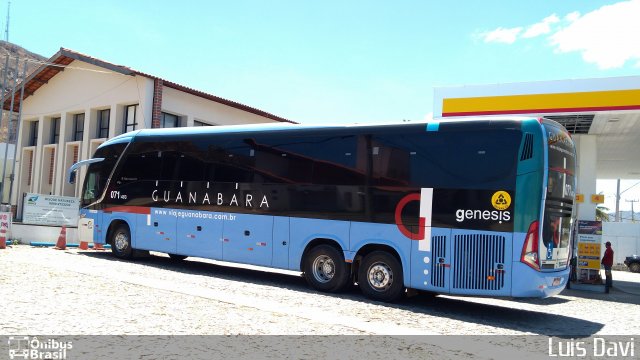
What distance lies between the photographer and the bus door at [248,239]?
12.0 meters

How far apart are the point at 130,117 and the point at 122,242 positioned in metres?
10.7

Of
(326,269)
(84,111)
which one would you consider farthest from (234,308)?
(84,111)

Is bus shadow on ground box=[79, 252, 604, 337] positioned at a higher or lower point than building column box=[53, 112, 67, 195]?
lower

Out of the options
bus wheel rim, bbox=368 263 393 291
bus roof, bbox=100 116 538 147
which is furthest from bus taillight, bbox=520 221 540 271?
bus wheel rim, bbox=368 263 393 291

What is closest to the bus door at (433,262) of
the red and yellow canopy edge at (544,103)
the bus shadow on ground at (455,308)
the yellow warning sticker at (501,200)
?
the bus shadow on ground at (455,308)

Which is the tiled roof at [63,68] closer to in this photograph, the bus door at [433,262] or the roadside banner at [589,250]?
the bus door at [433,262]

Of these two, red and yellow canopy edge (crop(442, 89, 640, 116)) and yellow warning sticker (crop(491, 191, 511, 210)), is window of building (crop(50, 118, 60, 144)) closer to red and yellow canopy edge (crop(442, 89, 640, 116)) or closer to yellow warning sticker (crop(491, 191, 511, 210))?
red and yellow canopy edge (crop(442, 89, 640, 116))

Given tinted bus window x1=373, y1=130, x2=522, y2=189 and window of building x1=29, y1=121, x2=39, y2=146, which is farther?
window of building x1=29, y1=121, x2=39, y2=146

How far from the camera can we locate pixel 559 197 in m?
9.54

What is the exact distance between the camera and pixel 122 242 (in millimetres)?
15016

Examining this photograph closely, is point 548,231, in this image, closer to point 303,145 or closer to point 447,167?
point 447,167

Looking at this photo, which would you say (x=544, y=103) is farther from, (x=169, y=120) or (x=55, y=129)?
(x=55, y=129)

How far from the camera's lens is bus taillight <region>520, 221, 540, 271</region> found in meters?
8.94

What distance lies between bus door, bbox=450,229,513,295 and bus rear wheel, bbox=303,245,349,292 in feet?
7.96
